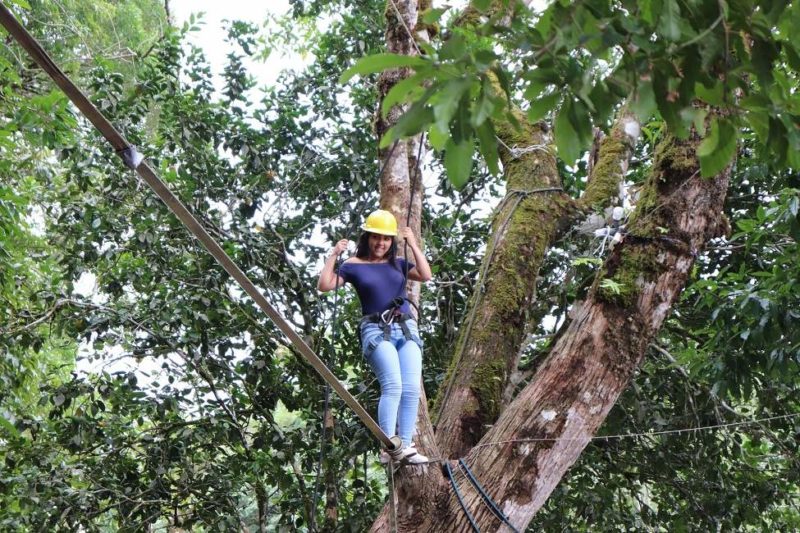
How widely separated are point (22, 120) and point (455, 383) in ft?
7.72

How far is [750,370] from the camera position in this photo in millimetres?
3699

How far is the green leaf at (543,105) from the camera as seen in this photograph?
1.53 metres

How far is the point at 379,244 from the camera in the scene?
3426 mm

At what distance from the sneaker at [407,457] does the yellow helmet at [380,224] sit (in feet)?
2.82

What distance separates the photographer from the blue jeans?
3123mm

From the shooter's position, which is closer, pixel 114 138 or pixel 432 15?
pixel 432 15

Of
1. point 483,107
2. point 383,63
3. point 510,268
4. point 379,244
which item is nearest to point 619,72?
point 483,107

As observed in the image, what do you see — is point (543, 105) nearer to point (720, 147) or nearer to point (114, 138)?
point (720, 147)

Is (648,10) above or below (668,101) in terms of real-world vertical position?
above

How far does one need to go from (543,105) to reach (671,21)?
27cm

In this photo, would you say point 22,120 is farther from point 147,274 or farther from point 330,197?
point 330,197

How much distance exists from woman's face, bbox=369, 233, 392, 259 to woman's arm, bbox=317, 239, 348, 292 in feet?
0.45

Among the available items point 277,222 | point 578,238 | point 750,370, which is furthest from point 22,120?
point 750,370

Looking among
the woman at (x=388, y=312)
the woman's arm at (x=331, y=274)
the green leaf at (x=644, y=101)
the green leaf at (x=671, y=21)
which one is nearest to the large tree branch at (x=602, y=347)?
the woman at (x=388, y=312)
